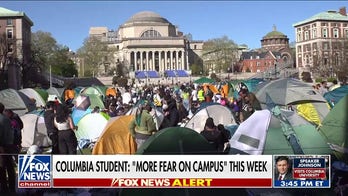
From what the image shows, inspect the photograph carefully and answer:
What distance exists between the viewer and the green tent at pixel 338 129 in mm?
10156

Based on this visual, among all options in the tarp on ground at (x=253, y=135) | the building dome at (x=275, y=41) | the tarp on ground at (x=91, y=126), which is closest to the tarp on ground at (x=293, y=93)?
the tarp on ground at (x=91, y=126)

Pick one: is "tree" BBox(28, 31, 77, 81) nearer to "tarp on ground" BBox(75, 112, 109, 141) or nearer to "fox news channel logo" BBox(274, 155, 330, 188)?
"tarp on ground" BBox(75, 112, 109, 141)

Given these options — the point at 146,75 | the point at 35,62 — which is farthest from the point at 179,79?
the point at 35,62

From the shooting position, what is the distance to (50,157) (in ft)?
23.3

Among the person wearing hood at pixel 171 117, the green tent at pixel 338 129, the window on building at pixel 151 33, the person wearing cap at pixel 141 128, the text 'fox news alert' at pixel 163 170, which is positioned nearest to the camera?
the text 'fox news alert' at pixel 163 170

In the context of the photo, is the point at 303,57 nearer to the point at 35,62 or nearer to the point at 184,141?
the point at 35,62

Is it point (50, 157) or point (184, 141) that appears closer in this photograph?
point (50, 157)

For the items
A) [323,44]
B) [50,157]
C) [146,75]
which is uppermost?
[323,44]

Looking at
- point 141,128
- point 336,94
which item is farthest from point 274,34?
point 141,128

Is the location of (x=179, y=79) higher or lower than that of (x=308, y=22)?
lower

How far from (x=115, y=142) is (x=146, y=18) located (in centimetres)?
14469

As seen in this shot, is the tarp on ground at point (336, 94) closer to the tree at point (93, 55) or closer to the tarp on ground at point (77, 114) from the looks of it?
the tarp on ground at point (77, 114)

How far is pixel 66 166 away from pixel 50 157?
277 millimetres

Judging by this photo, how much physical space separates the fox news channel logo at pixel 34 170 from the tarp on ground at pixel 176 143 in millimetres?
1749
